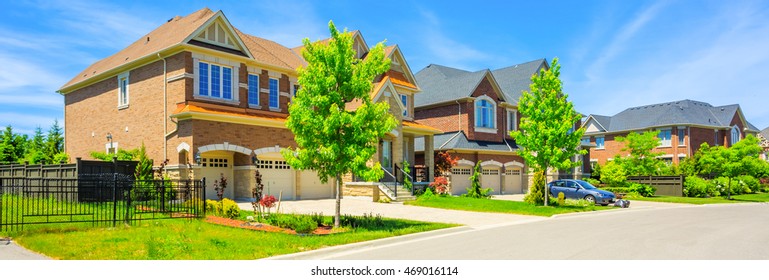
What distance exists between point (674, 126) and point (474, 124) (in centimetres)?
2683

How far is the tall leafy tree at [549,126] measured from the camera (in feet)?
79.5

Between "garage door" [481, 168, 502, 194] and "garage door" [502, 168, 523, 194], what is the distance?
0.75 meters

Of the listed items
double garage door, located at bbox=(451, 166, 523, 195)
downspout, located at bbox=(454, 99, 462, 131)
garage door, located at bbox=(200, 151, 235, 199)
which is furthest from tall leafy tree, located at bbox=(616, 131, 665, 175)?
garage door, located at bbox=(200, 151, 235, 199)

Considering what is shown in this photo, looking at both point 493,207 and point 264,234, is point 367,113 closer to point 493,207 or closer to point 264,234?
point 264,234

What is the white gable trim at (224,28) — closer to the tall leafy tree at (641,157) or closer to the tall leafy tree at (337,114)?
the tall leafy tree at (337,114)

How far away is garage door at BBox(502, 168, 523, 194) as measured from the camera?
3941cm

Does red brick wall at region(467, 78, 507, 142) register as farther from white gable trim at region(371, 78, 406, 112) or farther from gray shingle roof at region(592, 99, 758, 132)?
gray shingle roof at region(592, 99, 758, 132)

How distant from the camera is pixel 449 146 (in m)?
35.2

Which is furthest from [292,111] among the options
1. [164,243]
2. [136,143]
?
[136,143]

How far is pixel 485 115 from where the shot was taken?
38344 millimetres

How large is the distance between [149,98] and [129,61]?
2149 millimetres

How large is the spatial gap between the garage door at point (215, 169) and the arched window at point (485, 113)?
18.2 m

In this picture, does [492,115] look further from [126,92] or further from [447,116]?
[126,92]

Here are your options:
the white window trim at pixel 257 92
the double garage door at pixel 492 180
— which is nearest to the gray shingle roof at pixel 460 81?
the double garage door at pixel 492 180
